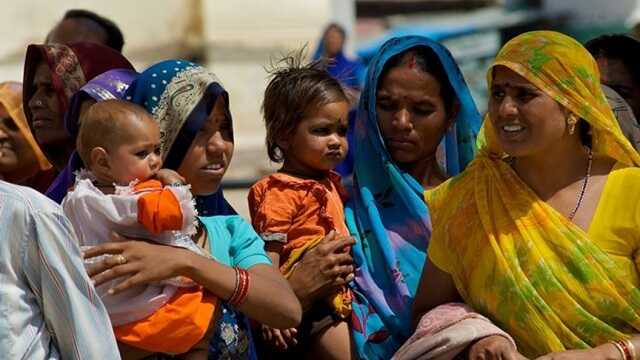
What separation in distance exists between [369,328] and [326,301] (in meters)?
0.14

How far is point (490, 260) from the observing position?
3.49m

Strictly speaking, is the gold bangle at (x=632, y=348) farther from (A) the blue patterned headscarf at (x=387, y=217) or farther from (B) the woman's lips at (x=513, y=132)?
(A) the blue patterned headscarf at (x=387, y=217)

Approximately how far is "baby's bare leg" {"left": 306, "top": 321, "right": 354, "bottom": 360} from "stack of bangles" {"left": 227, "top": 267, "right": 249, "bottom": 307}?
539 mm

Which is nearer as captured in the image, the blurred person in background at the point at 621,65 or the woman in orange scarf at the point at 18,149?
the blurred person in background at the point at 621,65

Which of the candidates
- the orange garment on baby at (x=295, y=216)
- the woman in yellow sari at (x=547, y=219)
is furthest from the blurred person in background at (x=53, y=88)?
the woman in yellow sari at (x=547, y=219)

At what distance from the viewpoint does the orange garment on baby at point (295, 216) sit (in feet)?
12.5

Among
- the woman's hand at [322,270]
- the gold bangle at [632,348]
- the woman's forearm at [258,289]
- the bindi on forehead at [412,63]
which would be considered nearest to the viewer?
the woman's forearm at [258,289]

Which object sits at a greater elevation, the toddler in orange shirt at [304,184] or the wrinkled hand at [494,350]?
the toddler in orange shirt at [304,184]

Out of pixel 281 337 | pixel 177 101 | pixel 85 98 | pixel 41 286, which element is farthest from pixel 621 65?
pixel 41 286

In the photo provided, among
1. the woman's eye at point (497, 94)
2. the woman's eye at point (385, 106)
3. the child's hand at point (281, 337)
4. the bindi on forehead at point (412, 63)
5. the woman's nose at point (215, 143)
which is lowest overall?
the child's hand at point (281, 337)

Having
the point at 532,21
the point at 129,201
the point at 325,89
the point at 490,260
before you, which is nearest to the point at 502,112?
the point at 490,260

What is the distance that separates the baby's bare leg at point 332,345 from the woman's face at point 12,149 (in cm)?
134

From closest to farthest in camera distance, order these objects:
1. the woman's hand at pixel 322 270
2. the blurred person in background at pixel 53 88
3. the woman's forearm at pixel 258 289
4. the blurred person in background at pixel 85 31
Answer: the woman's forearm at pixel 258 289 < the woman's hand at pixel 322 270 < the blurred person in background at pixel 53 88 < the blurred person in background at pixel 85 31

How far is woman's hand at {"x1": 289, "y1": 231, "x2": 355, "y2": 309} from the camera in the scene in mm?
3742
